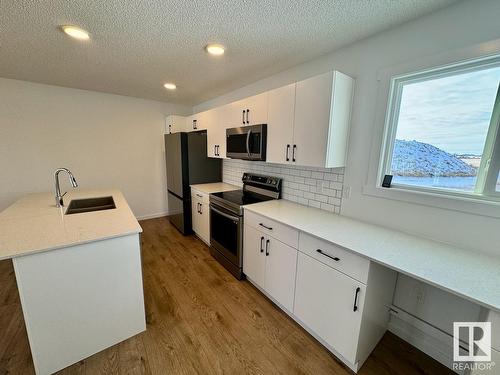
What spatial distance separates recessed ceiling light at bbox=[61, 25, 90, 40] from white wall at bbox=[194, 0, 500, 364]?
6.50 ft

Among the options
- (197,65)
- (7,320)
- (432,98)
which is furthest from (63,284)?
(432,98)

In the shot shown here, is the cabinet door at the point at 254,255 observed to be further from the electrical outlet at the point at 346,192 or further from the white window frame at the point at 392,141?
the white window frame at the point at 392,141

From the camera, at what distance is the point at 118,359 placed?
58.6 inches

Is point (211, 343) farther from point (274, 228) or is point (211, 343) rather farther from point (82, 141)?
point (82, 141)

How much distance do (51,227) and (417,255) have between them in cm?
250

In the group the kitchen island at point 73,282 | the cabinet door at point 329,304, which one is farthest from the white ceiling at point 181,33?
the cabinet door at point 329,304

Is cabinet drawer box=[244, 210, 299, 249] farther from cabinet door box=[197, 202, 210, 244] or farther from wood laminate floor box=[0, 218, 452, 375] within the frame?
cabinet door box=[197, 202, 210, 244]

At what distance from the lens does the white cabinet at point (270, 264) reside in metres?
1.79

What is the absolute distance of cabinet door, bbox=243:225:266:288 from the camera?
80.9 inches

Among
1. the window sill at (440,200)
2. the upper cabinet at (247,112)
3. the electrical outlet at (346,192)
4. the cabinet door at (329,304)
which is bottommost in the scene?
the cabinet door at (329,304)

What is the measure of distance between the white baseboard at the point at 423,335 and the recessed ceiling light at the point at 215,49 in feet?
8.79

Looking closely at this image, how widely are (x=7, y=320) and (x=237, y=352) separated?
1979 millimetres

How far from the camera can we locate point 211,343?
163cm

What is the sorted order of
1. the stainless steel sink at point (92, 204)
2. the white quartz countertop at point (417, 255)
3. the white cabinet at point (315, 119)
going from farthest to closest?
the stainless steel sink at point (92, 204) → the white cabinet at point (315, 119) → the white quartz countertop at point (417, 255)
